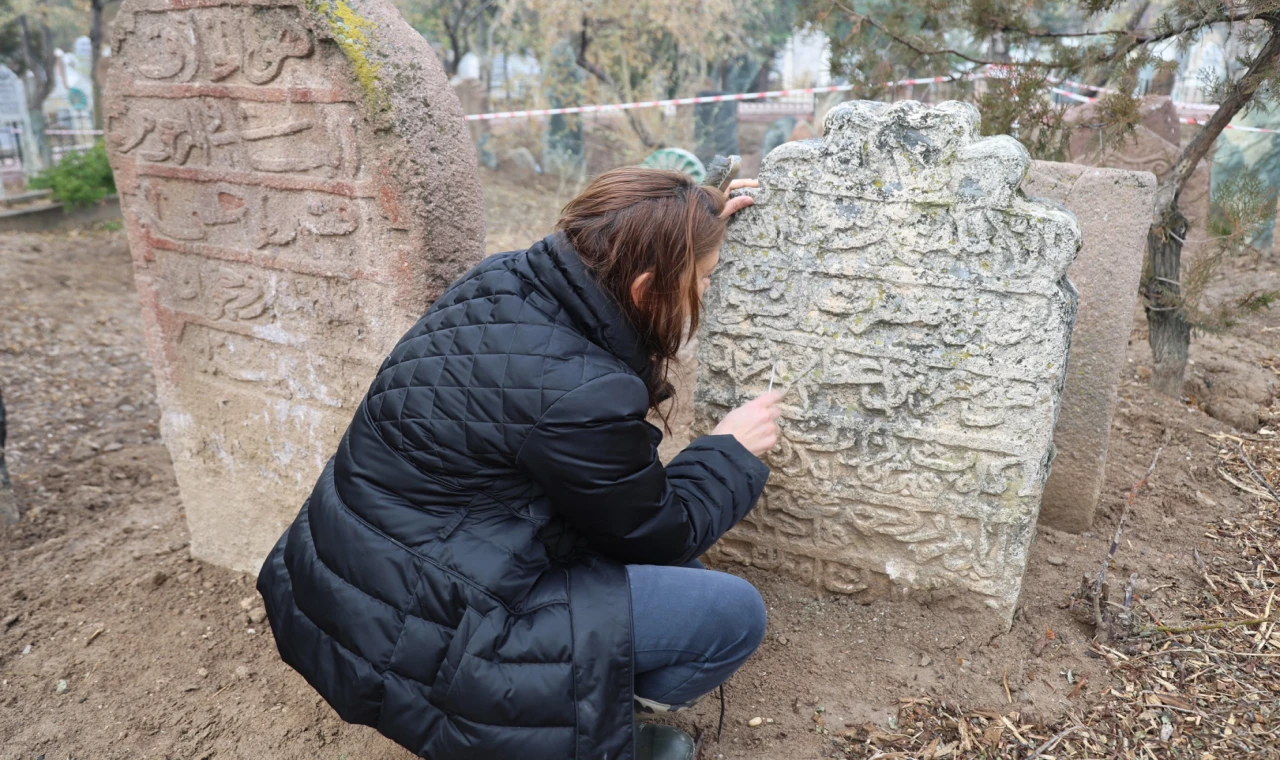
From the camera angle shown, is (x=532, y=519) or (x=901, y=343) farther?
(x=901, y=343)

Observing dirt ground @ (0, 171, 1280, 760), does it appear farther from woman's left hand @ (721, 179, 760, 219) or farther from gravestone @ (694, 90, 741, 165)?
gravestone @ (694, 90, 741, 165)

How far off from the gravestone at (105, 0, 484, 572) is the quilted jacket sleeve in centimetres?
97

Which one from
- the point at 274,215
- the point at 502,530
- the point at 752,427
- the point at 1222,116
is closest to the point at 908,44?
the point at 1222,116

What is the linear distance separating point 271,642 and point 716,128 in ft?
36.2

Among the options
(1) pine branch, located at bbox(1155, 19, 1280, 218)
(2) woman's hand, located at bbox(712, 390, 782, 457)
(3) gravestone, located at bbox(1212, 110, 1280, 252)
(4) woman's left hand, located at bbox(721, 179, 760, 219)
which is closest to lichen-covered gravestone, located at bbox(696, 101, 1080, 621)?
(4) woman's left hand, located at bbox(721, 179, 760, 219)

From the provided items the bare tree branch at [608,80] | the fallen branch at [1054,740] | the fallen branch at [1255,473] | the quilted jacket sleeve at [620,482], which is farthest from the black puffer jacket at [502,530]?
the bare tree branch at [608,80]

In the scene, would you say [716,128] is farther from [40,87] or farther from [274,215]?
[274,215]

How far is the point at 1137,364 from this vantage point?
4.80 m

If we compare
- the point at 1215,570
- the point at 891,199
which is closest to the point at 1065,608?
the point at 1215,570

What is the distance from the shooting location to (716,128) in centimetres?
1273

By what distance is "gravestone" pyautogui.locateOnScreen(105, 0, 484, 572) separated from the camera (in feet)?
7.77

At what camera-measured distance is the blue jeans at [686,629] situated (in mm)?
1834

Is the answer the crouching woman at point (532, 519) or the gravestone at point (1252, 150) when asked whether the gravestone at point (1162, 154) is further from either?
the crouching woman at point (532, 519)

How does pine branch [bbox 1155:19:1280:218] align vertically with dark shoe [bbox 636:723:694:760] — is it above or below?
above
